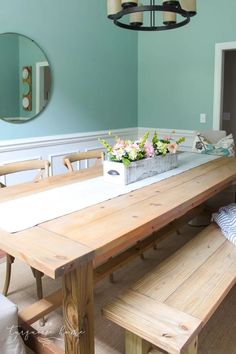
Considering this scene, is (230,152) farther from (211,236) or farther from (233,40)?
(211,236)

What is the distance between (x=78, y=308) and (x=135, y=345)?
0.90ft

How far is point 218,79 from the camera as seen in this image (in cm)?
389

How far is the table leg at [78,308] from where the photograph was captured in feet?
3.94

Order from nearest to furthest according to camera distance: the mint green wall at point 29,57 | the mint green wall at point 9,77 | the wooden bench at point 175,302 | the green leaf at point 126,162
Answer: the wooden bench at point 175,302 < the green leaf at point 126,162 < the mint green wall at point 9,77 < the mint green wall at point 29,57

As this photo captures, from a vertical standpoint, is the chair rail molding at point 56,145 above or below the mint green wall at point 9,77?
below

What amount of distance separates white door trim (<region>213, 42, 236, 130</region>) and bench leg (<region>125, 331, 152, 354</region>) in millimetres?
3278

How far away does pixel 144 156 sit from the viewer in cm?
207

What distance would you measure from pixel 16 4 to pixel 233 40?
243 cm

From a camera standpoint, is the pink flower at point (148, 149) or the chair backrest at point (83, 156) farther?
the chair backrest at point (83, 156)

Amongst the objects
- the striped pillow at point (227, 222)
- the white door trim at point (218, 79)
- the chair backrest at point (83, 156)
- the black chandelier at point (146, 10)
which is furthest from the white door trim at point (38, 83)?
the striped pillow at point (227, 222)

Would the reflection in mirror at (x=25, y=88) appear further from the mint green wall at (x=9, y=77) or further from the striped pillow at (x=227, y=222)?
the striped pillow at (x=227, y=222)

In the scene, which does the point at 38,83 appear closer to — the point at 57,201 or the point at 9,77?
the point at 9,77

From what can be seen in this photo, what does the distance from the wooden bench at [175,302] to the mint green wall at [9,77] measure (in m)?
2.27

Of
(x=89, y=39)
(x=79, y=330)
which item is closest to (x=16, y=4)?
(x=89, y=39)
